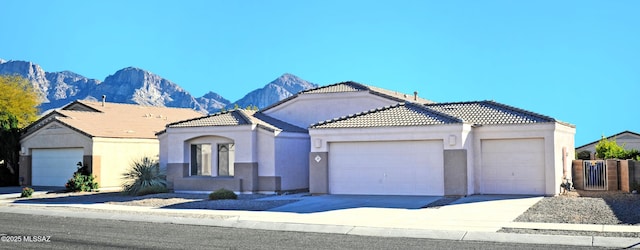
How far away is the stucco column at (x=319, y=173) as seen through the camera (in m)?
28.8

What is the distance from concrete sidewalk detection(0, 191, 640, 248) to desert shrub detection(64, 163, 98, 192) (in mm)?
7111

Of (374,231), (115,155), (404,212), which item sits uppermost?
(115,155)

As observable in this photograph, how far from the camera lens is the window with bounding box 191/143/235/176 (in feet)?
105

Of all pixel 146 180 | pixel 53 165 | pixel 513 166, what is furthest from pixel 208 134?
pixel 513 166

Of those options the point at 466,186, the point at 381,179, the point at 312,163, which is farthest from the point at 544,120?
the point at 312,163

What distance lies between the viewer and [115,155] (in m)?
37.5

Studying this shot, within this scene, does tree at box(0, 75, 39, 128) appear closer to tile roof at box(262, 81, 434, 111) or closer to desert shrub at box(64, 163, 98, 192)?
desert shrub at box(64, 163, 98, 192)

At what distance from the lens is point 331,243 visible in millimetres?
15234

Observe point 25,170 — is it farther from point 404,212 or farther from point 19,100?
point 404,212

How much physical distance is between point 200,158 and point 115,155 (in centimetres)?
723

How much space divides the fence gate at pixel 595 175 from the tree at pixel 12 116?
1244 inches

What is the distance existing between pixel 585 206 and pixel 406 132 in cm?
765

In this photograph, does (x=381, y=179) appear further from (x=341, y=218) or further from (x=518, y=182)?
(x=341, y=218)

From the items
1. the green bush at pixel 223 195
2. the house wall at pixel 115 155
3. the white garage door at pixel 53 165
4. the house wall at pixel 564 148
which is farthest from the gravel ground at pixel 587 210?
the white garage door at pixel 53 165
